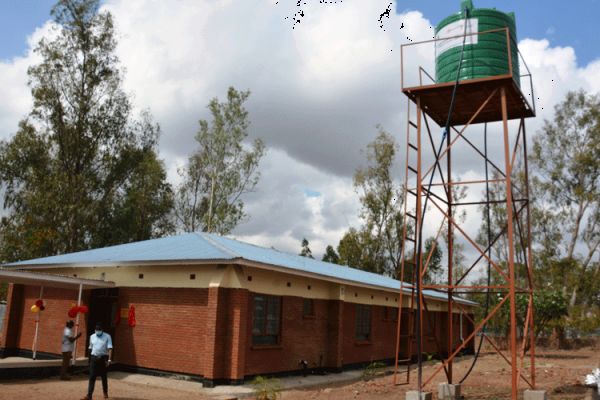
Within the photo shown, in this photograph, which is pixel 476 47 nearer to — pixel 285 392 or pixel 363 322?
pixel 285 392

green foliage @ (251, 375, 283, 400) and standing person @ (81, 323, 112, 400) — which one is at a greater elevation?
standing person @ (81, 323, 112, 400)

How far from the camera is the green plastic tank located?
1341cm

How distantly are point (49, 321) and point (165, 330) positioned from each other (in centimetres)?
561

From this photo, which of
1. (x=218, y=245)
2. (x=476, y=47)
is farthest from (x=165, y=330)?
(x=476, y=47)

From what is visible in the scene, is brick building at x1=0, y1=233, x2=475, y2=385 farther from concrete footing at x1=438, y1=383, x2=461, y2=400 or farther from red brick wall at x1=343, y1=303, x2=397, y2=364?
concrete footing at x1=438, y1=383, x2=461, y2=400

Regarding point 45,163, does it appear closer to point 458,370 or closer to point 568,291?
point 458,370

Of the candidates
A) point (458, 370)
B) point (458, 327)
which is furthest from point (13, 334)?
point (458, 327)

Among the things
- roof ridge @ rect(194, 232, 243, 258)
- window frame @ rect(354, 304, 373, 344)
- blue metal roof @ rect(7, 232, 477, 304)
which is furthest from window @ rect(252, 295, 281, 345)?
window frame @ rect(354, 304, 373, 344)

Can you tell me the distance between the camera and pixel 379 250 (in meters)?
41.1

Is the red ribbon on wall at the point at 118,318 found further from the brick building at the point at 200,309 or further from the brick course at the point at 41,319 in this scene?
the brick course at the point at 41,319

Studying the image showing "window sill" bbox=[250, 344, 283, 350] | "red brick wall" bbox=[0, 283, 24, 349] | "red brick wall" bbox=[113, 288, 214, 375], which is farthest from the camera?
"red brick wall" bbox=[0, 283, 24, 349]

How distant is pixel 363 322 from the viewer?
72.3 ft

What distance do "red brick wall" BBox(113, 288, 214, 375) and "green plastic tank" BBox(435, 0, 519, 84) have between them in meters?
8.74

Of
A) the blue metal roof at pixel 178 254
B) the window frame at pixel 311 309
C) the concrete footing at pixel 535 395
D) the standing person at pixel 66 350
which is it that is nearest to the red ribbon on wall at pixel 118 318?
the blue metal roof at pixel 178 254
